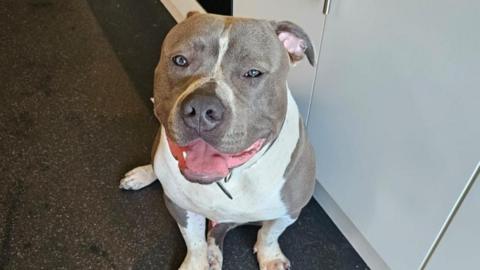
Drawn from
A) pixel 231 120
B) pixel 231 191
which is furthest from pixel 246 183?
pixel 231 120

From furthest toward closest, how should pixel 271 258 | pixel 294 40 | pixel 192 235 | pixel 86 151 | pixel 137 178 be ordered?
1. pixel 86 151
2. pixel 137 178
3. pixel 271 258
4. pixel 192 235
5. pixel 294 40

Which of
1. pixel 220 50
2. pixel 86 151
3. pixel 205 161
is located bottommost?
pixel 86 151

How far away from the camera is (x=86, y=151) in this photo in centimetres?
206

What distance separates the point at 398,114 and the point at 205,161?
1.57ft

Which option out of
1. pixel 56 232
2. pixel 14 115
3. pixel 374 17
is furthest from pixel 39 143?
pixel 374 17

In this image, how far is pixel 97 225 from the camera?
1802 mm

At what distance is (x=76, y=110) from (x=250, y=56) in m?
1.33

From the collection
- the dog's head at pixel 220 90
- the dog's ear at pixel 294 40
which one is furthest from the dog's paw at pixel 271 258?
the dog's ear at pixel 294 40

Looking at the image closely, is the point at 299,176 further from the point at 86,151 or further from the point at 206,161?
the point at 86,151

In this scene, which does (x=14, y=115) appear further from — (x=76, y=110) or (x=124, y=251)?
(x=124, y=251)

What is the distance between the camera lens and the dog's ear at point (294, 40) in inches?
47.4

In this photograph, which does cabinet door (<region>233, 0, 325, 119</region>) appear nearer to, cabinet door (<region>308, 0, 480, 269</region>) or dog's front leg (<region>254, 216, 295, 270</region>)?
cabinet door (<region>308, 0, 480, 269</region>)

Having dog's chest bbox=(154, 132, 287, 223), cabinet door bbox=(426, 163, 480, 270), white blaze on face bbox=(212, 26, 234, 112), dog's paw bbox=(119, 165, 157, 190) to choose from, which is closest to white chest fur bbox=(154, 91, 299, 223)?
dog's chest bbox=(154, 132, 287, 223)

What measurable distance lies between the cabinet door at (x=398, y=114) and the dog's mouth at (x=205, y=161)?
0.35 meters
